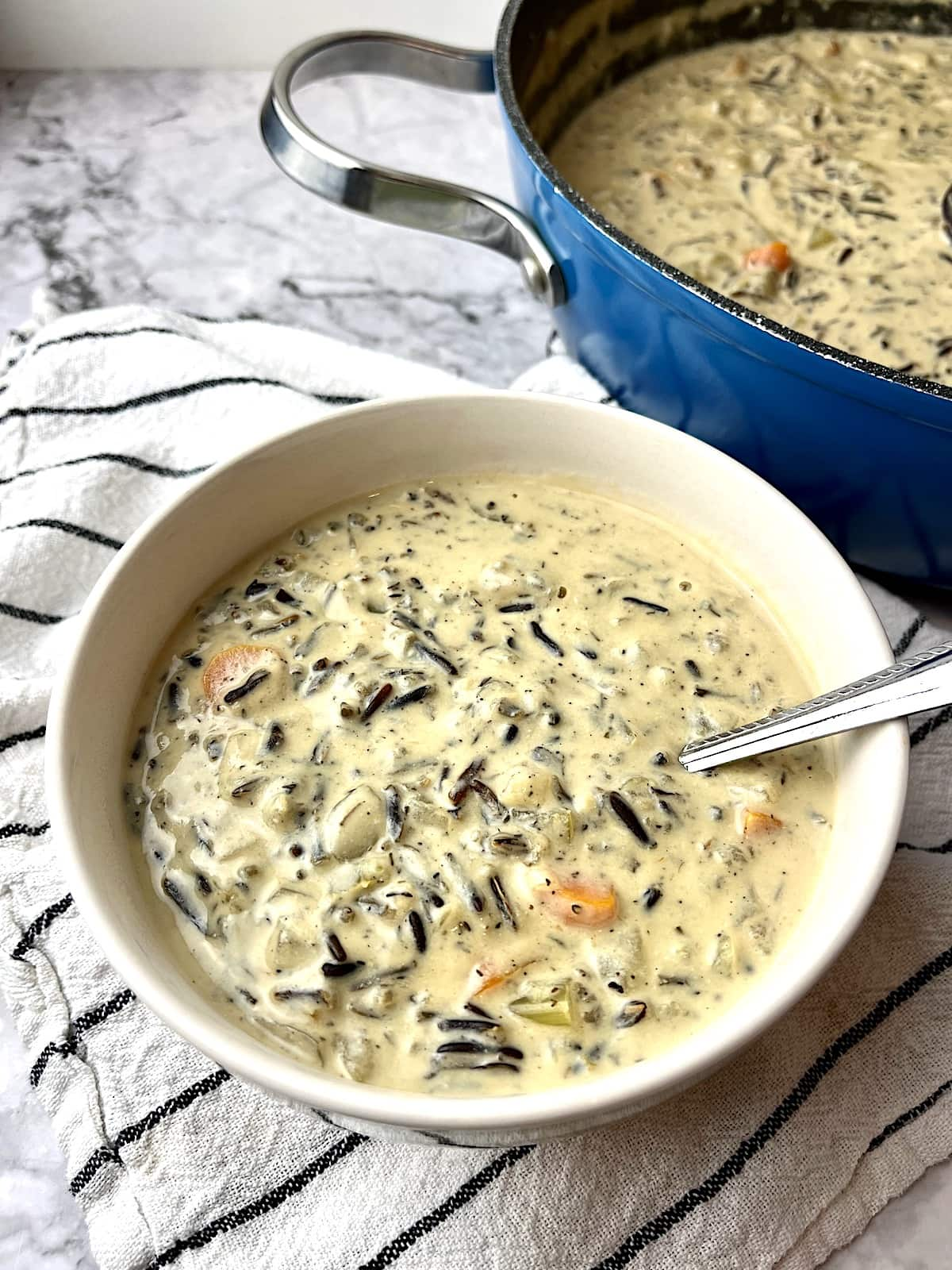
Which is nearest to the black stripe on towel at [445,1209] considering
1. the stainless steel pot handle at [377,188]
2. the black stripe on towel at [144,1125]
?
the black stripe on towel at [144,1125]

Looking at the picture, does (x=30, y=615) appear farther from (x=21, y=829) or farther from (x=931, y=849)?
(x=931, y=849)

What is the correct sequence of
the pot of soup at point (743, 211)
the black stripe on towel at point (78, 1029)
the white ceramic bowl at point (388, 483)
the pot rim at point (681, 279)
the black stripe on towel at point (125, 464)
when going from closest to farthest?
the white ceramic bowl at point (388, 483), the black stripe on towel at point (78, 1029), the pot rim at point (681, 279), the pot of soup at point (743, 211), the black stripe on towel at point (125, 464)

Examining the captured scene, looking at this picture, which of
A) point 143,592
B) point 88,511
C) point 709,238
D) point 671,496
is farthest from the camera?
point 709,238

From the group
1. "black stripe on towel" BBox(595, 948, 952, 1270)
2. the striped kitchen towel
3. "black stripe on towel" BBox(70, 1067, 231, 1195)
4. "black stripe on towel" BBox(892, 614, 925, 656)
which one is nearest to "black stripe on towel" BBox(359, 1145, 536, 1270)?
the striped kitchen towel

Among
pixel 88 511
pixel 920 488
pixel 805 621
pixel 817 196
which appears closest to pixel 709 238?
pixel 817 196

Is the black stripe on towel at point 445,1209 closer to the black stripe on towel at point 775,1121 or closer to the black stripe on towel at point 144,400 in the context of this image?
the black stripe on towel at point 775,1121

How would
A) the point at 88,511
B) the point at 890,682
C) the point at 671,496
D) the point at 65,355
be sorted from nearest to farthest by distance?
the point at 890,682 < the point at 671,496 < the point at 88,511 < the point at 65,355

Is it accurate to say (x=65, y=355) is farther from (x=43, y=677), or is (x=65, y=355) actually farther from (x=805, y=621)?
(x=805, y=621)
